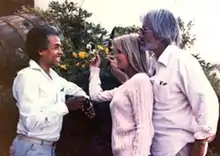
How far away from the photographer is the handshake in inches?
88.6

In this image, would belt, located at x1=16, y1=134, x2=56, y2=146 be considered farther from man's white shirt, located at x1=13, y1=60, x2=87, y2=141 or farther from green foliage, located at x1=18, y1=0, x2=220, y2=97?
green foliage, located at x1=18, y1=0, x2=220, y2=97

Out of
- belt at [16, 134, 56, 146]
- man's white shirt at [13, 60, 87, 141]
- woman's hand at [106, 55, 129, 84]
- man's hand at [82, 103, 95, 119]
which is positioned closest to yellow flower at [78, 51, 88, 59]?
woman's hand at [106, 55, 129, 84]

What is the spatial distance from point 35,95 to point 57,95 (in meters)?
0.14

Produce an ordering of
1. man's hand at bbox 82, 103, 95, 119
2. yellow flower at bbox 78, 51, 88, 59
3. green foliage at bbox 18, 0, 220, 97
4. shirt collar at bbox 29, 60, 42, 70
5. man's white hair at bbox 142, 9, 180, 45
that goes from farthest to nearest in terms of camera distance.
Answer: green foliage at bbox 18, 0, 220, 97 < yellow flower at bbox 78, 51, 88, 59 < man's hand at bbox 82, 103, 95, 119 < shirt collar at bbox 29, 60, 42, 70 < man's white hair at bbox 142, 9, 180, 45

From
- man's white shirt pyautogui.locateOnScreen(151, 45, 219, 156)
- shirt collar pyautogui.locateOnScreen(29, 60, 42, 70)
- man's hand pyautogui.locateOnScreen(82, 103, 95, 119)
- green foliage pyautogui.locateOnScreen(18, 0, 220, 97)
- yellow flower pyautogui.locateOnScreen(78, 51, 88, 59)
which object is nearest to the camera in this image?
man's white shirt pyautogui.locateOnScreen(151, 45, 219, 156)

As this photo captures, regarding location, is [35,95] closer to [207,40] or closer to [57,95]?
[57,95]

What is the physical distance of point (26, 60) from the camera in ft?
9.18

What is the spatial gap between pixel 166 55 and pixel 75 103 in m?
0.48

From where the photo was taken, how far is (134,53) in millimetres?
2172

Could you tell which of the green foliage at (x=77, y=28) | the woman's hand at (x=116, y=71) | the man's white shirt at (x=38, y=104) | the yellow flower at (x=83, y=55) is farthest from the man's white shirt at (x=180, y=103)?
the green foliage at (x=77, y=28)

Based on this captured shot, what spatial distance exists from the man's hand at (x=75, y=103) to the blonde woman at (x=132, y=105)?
19 cm

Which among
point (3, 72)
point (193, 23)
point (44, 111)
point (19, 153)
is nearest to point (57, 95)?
point (44, 111)

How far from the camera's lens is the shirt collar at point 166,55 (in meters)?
2.04

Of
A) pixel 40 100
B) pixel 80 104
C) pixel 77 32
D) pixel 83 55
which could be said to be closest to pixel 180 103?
pixel 80 104
